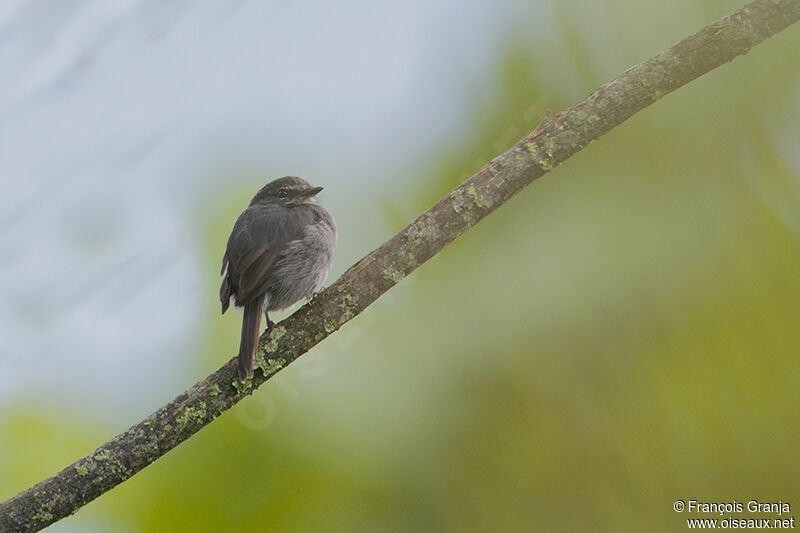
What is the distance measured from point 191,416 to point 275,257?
99 centimetres

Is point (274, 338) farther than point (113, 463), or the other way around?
point (274, 338)

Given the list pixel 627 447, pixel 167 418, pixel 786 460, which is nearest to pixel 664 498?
pixel 627 447

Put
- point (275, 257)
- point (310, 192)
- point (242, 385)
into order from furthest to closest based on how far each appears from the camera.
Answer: point (310, 192)
point (275, 257)
point (242, 385)

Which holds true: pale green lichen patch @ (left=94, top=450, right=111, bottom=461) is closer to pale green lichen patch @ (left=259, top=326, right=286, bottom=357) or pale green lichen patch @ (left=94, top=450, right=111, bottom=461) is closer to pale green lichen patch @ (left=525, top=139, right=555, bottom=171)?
pale green lichen patch @ (left=259, top=326, right=286, bottom=357)

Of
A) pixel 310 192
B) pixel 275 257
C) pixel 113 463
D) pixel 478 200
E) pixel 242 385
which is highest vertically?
pixel 310 192

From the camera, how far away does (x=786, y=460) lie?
3.85 meters

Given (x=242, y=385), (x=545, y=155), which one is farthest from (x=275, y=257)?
(x=545, y=155)

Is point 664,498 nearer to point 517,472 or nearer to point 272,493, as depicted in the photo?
point 517,472

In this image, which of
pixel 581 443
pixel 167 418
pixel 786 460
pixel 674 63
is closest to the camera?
pixel 167 418

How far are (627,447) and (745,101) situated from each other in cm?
207

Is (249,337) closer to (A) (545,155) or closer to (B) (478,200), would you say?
(B) (478,200)

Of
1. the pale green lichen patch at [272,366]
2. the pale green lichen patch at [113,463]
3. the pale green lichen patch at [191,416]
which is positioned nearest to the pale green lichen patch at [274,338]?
the pale green lichen patch at [272,366]

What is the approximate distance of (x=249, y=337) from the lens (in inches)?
111

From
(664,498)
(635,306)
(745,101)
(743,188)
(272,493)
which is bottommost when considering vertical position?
(664,498)
